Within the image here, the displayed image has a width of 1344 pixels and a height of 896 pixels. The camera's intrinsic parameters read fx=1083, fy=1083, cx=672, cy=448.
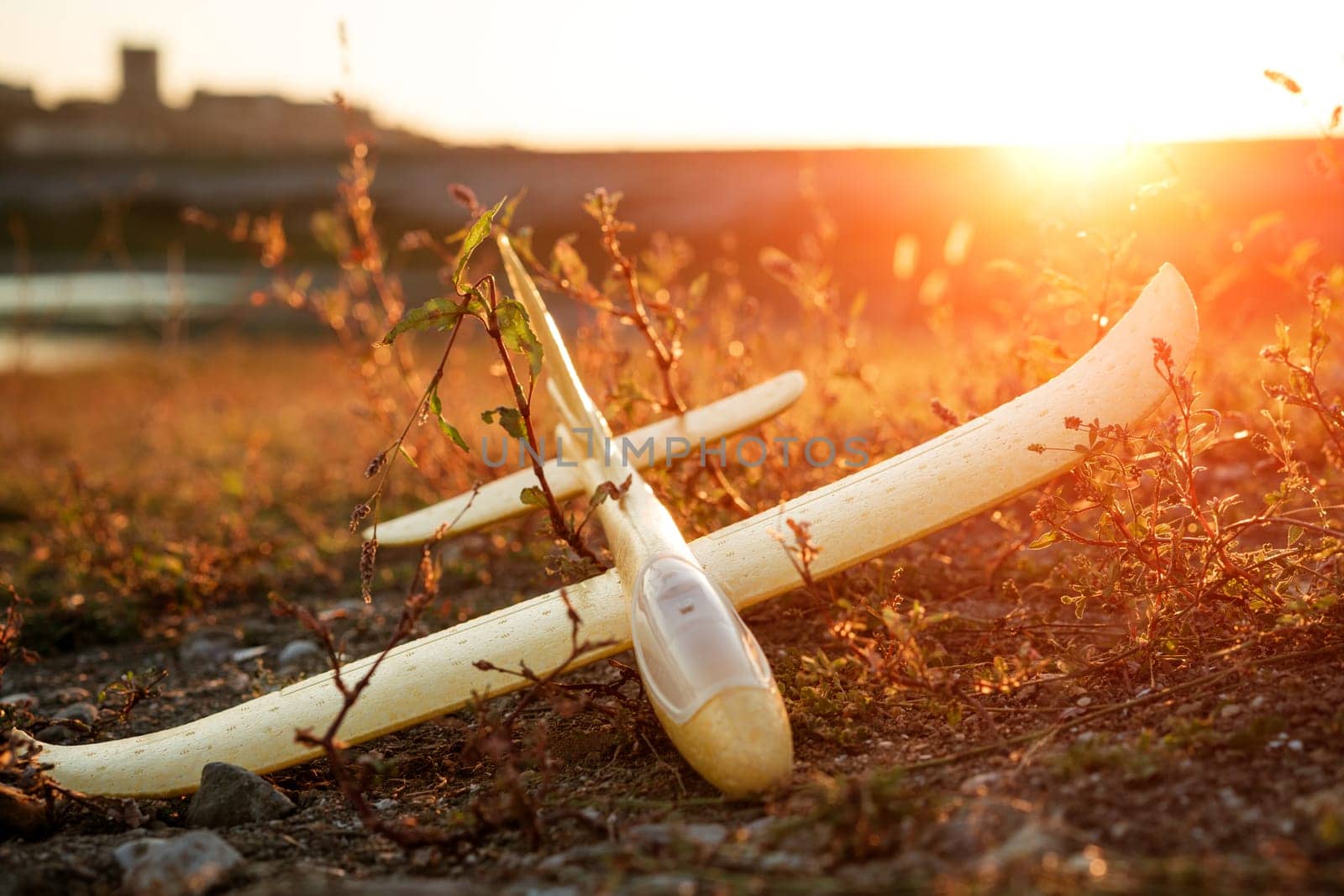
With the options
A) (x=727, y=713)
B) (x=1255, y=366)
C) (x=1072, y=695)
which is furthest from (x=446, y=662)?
(x=1255, y=366)

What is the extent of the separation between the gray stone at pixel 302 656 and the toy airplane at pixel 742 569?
42.2 inches

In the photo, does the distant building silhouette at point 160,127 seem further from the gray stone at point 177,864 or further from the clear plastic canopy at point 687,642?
the gray stone at point 177,864

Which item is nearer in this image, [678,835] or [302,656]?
[678,835]

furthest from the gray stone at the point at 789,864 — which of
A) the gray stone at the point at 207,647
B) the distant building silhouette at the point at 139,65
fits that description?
the distant building silhouette at the point at 139,65

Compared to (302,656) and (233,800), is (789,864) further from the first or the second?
(302,656)

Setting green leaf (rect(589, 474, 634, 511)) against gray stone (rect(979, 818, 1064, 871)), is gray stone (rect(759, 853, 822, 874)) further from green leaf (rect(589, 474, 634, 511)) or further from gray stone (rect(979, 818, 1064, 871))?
green leaf (rect(589, 474, 634, 511))

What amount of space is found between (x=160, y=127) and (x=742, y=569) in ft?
140

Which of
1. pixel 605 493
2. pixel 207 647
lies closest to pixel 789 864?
pixel 605 493

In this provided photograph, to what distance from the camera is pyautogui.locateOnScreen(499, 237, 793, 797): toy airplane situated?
2.49 m

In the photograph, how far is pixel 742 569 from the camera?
3254 millimetres

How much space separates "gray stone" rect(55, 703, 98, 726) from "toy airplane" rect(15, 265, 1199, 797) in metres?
0.76

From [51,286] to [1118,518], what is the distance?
31951 mm

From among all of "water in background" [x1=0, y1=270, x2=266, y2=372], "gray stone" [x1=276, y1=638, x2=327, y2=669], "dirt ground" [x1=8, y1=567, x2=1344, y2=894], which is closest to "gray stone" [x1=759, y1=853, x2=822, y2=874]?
"dirt ground" [x1=8, y1=567, x2=1344, y2=894]

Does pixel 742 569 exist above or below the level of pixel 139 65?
below
